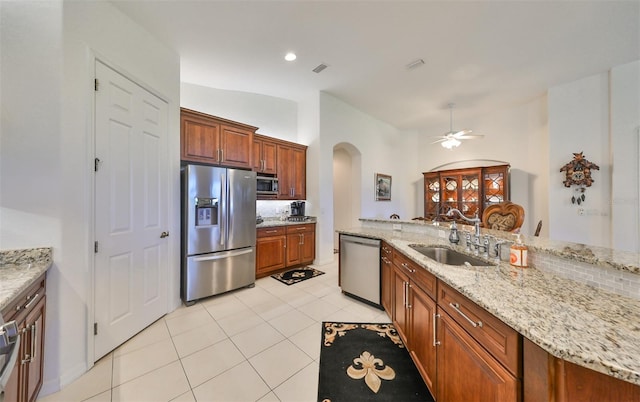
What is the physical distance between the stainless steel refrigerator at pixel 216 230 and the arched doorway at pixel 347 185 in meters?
2.43

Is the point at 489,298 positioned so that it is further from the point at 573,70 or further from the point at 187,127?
the point at 573,70

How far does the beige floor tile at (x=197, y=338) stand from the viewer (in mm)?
1934

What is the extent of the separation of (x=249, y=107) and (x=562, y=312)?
14.9ft

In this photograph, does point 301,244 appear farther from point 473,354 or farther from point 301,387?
point 473,354

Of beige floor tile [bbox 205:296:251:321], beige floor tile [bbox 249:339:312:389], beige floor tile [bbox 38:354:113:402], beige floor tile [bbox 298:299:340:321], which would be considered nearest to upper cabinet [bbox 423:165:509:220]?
beige floor tile [bbox 298:299:340:321]

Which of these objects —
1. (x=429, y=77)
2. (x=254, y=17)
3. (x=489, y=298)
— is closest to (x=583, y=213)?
(x=429, y=77)

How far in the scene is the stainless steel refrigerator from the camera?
271 centimetres

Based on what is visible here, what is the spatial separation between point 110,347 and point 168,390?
2.63ft

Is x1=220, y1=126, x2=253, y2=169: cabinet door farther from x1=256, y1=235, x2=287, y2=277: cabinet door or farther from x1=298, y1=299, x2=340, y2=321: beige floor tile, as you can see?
x1=298, y1=299, x2=340, y2=321: beige floor tile

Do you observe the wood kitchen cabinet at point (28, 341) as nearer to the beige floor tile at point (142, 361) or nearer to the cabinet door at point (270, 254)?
the beige floor tile at point (142, 361)

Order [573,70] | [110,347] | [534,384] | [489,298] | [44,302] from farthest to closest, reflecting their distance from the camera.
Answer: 1. [573,70]
2. [110,347]
3. [44,302]
4. [489,298]
5. [534,384]

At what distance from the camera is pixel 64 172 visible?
158 centimetres

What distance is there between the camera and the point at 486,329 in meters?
0.95

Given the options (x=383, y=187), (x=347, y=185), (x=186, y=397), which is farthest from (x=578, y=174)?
(x=186, y=397)
